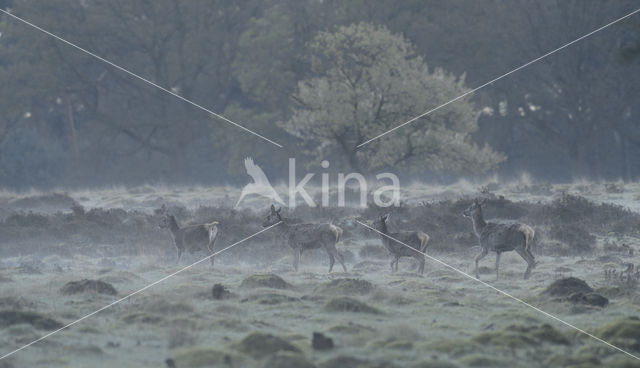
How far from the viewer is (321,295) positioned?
53.7 feet

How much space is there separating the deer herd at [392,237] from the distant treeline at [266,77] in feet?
78.4

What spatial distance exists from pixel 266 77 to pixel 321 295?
122 ft

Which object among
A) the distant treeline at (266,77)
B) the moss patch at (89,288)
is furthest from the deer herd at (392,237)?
the distant treeline at (266,77)

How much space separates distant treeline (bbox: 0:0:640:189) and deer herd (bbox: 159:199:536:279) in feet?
78.4

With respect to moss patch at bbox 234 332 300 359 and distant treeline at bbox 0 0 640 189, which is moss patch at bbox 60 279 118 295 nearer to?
moss patch at bbox 234 332 300 359

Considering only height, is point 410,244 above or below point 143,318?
above

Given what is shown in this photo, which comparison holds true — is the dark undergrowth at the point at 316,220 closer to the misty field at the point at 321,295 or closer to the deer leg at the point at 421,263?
the misty field at the point at 321,295

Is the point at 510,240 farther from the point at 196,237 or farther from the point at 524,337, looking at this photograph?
the point at 196,237

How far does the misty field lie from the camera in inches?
454

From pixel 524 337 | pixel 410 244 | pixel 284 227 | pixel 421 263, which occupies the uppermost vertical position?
pixel 284 227

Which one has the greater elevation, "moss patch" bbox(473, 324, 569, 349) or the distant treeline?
the distant treeline

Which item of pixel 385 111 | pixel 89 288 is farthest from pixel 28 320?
pixel 385 111

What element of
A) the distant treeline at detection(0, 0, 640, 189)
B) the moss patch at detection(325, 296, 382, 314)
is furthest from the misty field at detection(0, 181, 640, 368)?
the distant treeline at detection(0, 0, 640, 189)

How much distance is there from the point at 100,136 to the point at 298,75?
1760 centimetres
